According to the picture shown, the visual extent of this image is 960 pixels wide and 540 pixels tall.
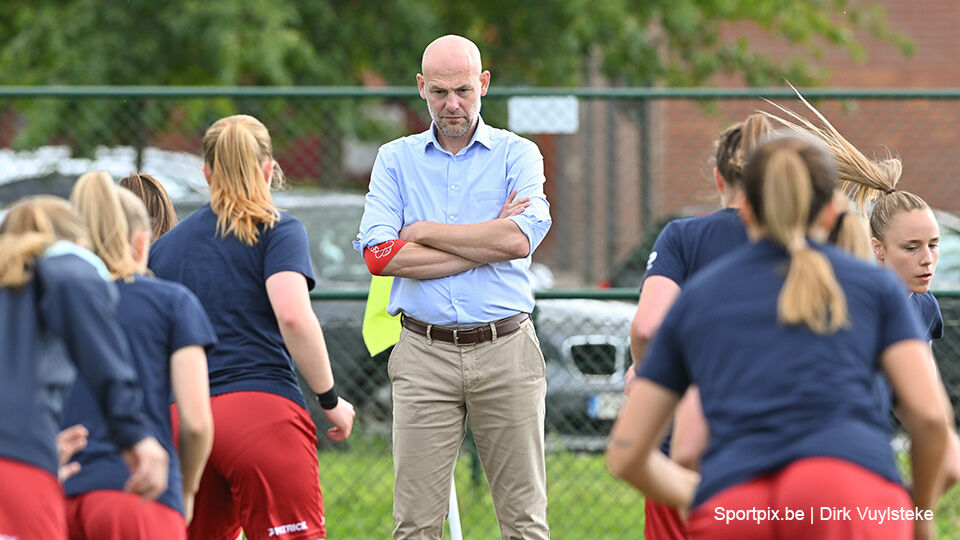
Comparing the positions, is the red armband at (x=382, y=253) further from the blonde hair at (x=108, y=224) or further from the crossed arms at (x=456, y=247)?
the blonde hair at (x=108, y=224)

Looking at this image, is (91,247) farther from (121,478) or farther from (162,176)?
(162,176)

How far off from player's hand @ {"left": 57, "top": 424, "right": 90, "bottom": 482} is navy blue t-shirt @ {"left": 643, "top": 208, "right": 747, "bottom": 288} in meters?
1.83

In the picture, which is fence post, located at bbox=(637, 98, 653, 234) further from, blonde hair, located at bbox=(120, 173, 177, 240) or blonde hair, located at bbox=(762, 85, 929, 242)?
blonde hair, located at bbox=(120, 173, 177, 240)

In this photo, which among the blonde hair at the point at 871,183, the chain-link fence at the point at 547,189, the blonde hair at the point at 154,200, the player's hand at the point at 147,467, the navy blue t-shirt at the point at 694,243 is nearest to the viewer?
the player's hand at the point at 147,467

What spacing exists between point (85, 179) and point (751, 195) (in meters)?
1.83

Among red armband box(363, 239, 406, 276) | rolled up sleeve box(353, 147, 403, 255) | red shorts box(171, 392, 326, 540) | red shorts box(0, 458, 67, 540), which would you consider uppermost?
rolled up sleeve box(353, 147, 403, 255)

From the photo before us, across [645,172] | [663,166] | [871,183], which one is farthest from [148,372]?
[663,166]

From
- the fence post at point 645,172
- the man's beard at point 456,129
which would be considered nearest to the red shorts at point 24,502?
the man's beard at point 456,129

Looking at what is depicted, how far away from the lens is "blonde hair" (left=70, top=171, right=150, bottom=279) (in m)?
3.45

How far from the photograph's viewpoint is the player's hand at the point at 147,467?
3.21 m

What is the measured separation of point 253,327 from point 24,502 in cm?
134

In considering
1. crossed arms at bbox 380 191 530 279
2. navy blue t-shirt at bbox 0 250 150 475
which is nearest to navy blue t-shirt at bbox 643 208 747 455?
crossed arms at bbox 380 191 530 279

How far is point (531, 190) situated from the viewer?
511 cm

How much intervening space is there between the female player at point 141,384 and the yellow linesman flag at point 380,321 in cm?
193
